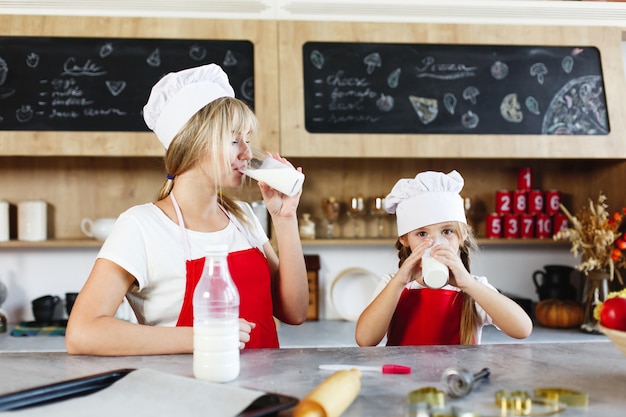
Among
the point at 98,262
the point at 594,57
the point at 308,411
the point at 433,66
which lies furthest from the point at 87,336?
the point at 594,57

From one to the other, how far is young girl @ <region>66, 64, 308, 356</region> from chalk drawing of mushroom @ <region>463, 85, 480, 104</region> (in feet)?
5.21

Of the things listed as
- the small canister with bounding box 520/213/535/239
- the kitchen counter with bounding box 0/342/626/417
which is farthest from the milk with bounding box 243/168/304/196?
the small canister with bounding box 520/213/535/239

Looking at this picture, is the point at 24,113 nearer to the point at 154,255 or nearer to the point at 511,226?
the point at 154,255

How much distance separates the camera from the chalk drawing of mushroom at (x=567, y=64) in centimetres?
301

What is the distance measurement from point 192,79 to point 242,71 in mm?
1267

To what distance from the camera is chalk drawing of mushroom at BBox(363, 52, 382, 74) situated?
9.59ft

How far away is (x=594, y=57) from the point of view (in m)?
3.04

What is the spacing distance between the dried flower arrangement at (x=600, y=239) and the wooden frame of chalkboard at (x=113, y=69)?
1.42 metres

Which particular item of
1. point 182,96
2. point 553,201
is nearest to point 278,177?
point 182,96

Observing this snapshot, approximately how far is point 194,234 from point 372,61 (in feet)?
5.36

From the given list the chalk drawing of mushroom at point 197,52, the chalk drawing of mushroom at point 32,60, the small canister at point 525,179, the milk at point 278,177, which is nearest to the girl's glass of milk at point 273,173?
the milk at point 278,177

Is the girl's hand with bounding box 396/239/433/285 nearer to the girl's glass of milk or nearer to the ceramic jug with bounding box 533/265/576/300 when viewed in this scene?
the girl's glass of milk

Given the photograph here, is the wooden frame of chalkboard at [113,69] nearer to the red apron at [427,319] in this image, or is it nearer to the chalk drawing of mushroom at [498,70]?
the chalk drawing of mushroom at [498,70]

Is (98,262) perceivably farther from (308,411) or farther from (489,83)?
(489,83)
